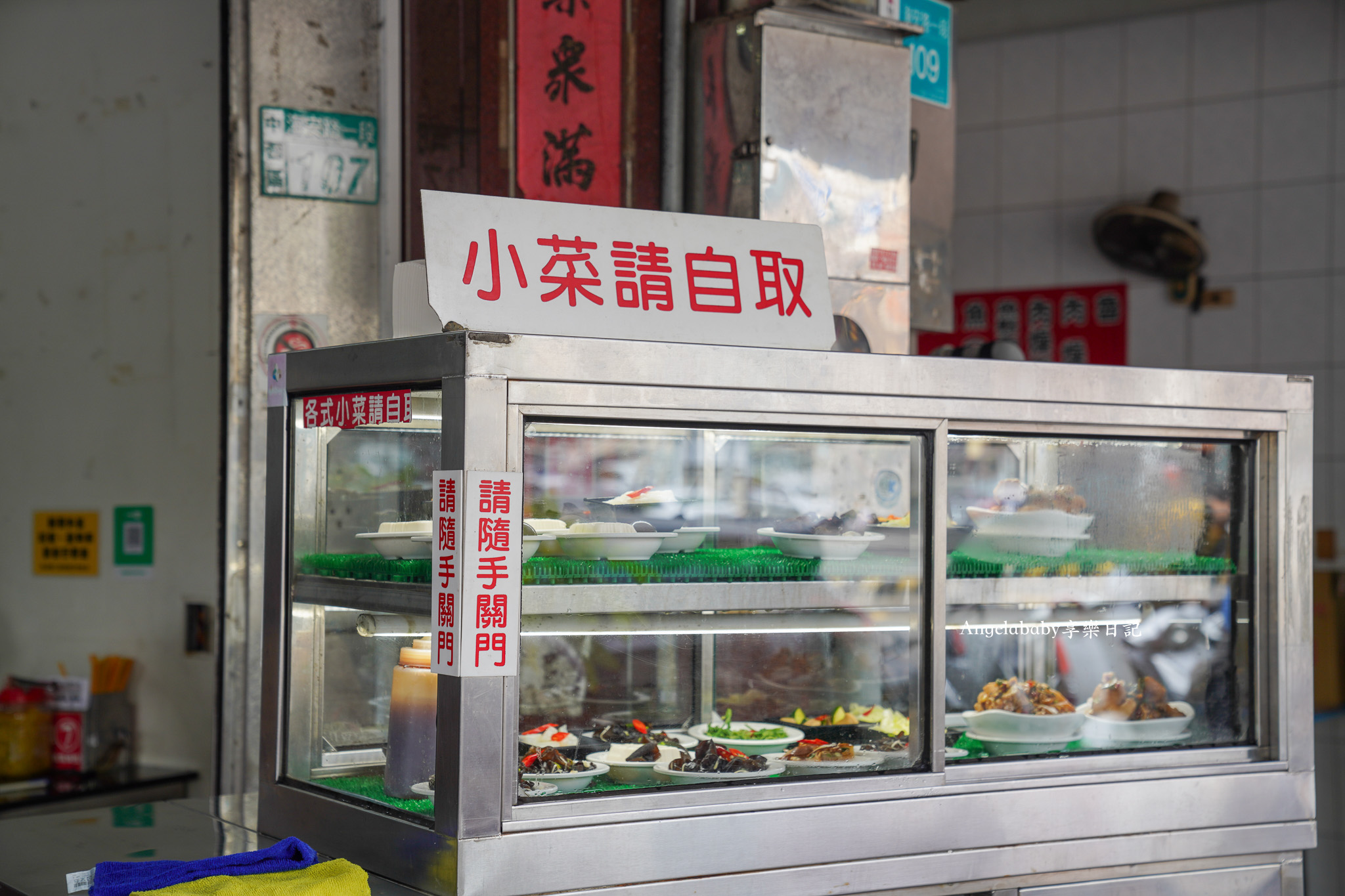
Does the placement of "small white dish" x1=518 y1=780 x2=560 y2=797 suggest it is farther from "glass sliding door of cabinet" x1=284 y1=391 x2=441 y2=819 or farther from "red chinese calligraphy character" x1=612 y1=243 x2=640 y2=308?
"red chinese calligraphy character" x1=612 y1=243 x2=640 y2=308

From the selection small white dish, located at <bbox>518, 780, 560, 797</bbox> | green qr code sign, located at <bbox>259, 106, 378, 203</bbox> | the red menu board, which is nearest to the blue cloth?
small white dish, located at <bbox>518, 780, 560, 797</bbox>

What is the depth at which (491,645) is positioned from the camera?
1564 millimetres

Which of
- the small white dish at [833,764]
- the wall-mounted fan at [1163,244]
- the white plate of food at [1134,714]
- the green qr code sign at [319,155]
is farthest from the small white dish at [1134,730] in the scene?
the wall-mounted fan at [1163,244]

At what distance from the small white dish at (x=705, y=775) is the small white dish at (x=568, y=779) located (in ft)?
0.33

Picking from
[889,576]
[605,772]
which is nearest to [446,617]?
[605,772]

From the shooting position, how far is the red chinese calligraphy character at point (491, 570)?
1571mm

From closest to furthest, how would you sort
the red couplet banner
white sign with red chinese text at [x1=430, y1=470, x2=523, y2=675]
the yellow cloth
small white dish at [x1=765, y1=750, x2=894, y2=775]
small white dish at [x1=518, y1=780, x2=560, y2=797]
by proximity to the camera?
1. the yellow cloth
2. white sign with red chinese text at [x1=430, y1=470, x2=523, y2=675]
3. small white dish at [x1=518, y1=780, x2=560, y2=797]
4. small white dish at [x1=765, y1=750, x2=894, y2=775]
5. the red couplet banner

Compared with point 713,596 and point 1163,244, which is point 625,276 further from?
point 1163,244

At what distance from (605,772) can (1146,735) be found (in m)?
0.98

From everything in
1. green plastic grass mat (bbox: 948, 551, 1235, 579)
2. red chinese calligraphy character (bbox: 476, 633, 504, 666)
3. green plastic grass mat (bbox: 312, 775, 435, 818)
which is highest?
green plastic grass mat (bbox: 948, 551, 1235, 579)

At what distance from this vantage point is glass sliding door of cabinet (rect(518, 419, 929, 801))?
1.78 m

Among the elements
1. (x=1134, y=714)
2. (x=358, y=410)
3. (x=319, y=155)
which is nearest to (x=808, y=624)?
(x=1134, y=714)

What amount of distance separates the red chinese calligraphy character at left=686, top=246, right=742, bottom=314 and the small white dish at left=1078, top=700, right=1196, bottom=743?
99 centimetres

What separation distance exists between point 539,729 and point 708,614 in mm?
310
